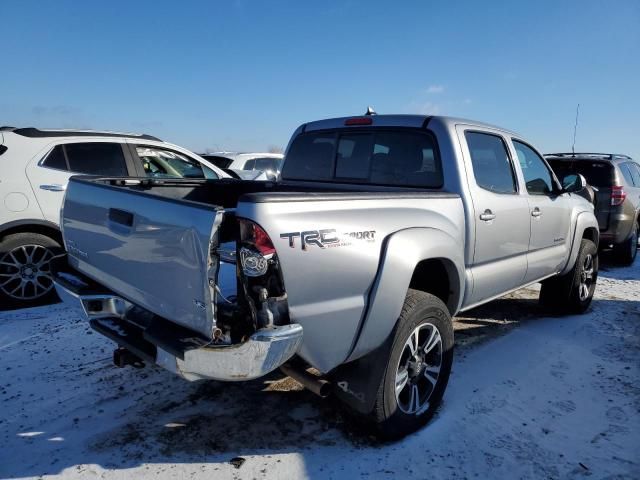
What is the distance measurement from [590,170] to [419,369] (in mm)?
6723

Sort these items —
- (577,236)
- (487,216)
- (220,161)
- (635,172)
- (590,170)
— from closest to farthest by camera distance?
1. (487,216)
2. (577,236)
3. (590,170)
4. (635,172)
5. (220,161)

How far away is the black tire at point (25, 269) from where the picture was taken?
4.78 m

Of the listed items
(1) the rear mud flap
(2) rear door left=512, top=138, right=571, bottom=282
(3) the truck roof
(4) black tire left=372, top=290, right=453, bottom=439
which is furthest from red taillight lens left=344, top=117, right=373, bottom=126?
(1) the rear mud flap

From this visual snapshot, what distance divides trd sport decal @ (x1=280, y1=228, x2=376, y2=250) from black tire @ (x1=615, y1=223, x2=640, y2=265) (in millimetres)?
7570

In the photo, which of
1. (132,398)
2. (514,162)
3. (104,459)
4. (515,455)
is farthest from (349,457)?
(514,162)

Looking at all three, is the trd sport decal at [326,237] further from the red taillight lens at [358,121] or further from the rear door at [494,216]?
the red taillight lens at [358,121]

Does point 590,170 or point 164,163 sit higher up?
point 164,163

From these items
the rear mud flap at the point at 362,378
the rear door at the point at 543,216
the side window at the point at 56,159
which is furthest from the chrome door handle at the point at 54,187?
the rear door at the point at 543,216

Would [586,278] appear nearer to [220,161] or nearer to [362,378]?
[362,378]

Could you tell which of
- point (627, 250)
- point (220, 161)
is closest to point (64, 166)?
point (220, 161)

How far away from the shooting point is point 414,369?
9.47 feet

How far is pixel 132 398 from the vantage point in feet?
10.2

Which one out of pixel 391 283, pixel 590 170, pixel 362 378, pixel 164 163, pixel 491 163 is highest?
pixel 164 163

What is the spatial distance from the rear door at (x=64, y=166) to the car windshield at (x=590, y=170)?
6.95 metres
